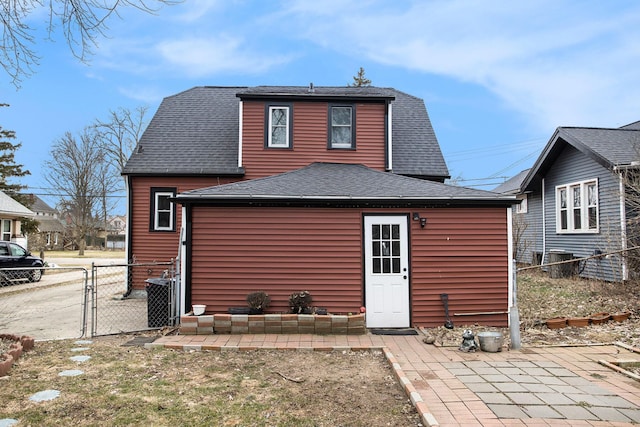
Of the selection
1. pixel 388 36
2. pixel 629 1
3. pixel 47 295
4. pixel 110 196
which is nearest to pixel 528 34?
pixel 629 1

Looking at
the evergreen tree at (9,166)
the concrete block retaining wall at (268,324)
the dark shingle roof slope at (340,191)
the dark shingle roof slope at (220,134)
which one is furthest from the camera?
the evergreen tree at (9,166)

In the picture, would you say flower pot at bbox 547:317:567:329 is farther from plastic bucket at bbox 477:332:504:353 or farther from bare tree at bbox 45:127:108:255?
bare tree at bbox 45:127:108:255

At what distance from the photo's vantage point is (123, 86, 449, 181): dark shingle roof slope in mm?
11281

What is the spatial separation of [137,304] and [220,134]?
570 centimetres

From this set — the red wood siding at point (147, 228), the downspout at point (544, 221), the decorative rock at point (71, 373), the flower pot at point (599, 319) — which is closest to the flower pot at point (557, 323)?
the flower pot at point (599, 319)

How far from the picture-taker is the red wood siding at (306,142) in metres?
11.0

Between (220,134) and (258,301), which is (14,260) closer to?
(220,134)

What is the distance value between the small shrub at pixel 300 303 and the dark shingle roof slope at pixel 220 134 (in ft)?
15.9

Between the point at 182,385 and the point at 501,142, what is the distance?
163 feet

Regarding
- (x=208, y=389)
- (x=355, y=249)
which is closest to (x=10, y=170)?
(x=355, y=249)

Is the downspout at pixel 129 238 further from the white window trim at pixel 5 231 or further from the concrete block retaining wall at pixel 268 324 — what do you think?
the white window trim at pixel 5 231

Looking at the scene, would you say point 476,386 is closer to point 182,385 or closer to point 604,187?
point 182,385

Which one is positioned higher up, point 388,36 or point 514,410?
point 388,36

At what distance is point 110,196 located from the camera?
3694cm
